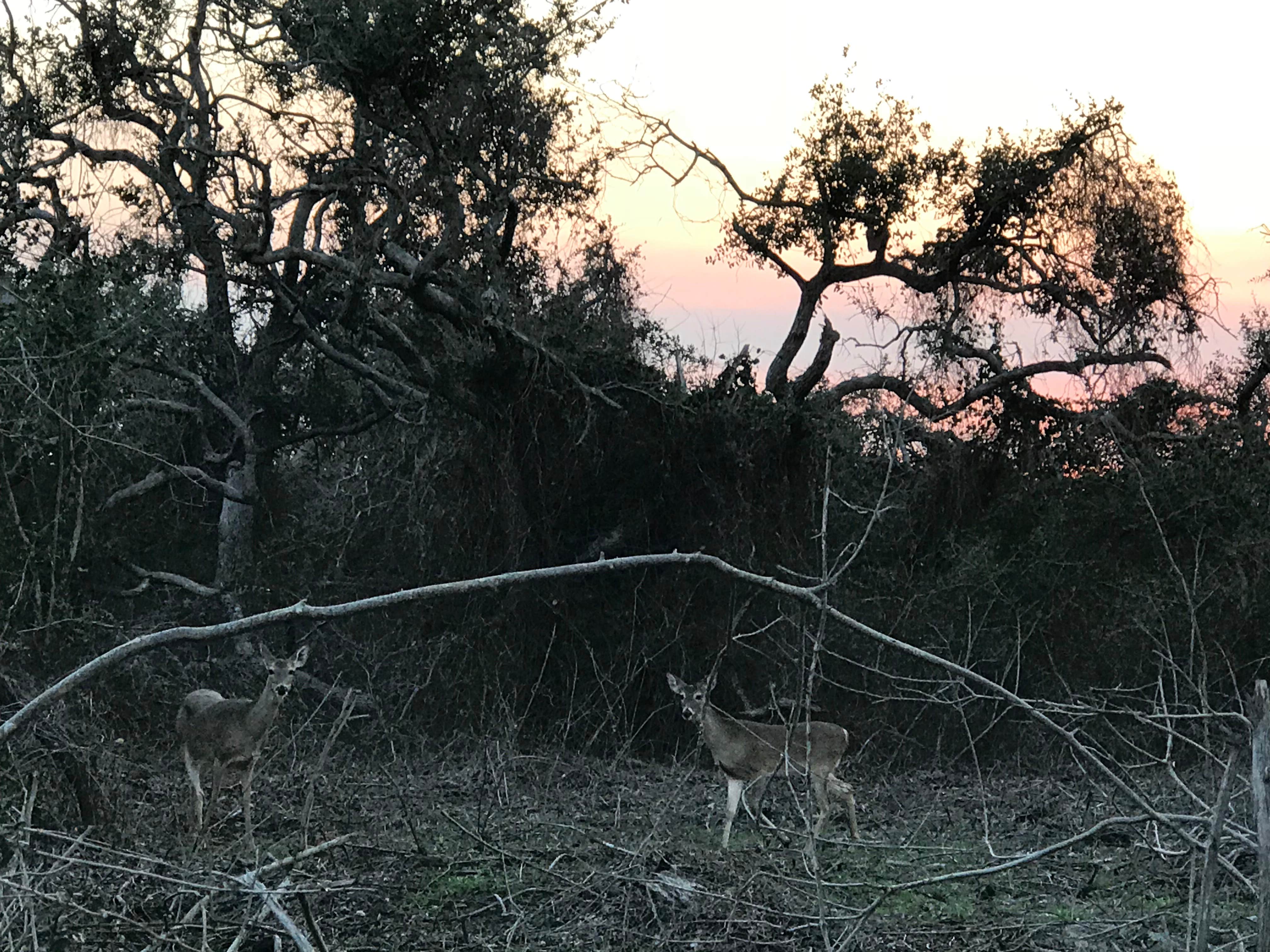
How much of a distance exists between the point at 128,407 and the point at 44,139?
9.61ft

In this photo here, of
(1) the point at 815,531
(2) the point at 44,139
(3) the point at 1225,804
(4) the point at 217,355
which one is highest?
(2) the point at 44,139

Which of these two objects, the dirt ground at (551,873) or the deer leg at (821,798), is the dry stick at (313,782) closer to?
the dirt ground at (551,873)

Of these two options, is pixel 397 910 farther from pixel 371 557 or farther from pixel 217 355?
pixel 217 355

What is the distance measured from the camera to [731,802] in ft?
33.4

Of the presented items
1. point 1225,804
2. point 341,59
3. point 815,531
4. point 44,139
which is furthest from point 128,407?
point 1225,804

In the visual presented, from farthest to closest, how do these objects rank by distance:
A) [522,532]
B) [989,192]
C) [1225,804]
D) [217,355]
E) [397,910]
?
[989,192] → [217,355] → [522,532] → [397,910] → [1225,804]

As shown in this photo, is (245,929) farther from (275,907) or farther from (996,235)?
(996,235)

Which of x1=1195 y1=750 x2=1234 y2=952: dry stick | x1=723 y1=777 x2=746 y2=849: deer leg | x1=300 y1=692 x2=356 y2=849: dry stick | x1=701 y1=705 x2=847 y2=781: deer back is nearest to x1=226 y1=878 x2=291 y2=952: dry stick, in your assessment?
x1=300 y1=692 x2=356 y2=849: dry stick

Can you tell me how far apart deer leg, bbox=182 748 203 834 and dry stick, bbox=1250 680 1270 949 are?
22.8ft

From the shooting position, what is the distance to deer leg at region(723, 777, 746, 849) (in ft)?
32.0

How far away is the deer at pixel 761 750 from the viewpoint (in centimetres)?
1051

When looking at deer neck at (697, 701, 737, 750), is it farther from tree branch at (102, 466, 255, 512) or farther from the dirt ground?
tree branch at (102, 466, 255, 512)

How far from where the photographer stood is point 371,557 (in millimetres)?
16000

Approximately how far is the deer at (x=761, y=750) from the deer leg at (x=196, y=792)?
334 centimetres
